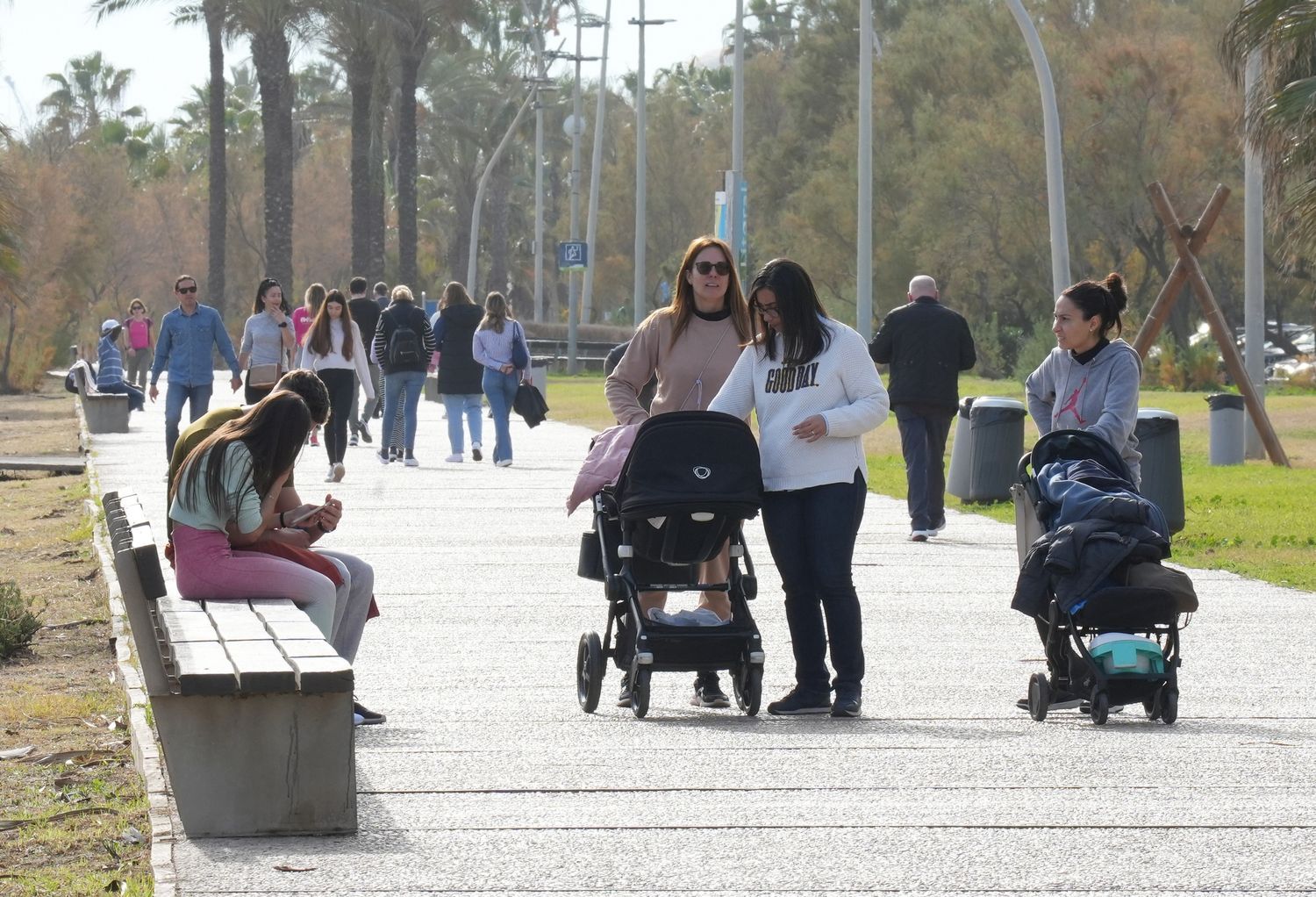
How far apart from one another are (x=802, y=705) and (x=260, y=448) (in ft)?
6.86

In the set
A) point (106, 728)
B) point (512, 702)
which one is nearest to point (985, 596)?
point (512, 702)

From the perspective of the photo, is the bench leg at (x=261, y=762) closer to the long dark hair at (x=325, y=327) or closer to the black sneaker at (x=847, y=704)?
the black sneaker at (x=847, y=704)

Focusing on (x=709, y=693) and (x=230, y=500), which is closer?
(x=230, y=500)

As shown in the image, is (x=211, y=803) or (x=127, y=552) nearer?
(x=211, y=803)

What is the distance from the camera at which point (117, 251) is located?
80.6 metres

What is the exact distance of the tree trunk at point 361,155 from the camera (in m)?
45.4

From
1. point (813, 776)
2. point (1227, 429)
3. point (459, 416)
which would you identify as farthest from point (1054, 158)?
point (813, 776)

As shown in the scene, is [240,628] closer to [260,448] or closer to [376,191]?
[260,448]

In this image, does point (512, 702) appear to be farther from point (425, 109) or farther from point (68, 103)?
point (68, 103)

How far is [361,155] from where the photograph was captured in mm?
46406

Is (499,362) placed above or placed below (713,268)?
below

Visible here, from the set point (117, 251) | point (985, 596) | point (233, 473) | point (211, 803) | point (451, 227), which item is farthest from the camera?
point (451, 227)

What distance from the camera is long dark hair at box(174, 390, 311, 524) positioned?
22.4 ft

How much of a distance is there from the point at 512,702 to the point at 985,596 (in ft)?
13.2
